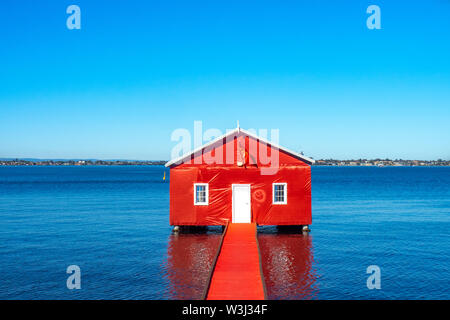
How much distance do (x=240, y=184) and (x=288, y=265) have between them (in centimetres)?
796

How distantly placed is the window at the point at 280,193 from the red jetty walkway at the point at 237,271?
431 cm

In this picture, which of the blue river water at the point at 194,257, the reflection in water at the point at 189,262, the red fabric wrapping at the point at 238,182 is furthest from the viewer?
the red fabric wrapping at the point at 238,182

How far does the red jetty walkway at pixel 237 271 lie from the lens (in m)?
13.2

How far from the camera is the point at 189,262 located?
65.8ft

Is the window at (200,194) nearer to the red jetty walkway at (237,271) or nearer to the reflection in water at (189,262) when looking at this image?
the reflection in water at (189,262)

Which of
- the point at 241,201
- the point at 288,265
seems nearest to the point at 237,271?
the point at 288,265

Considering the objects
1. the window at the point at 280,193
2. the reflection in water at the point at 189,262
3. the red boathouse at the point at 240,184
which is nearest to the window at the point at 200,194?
the red boathouse at the point at 240,184

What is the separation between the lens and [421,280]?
17.4 metres

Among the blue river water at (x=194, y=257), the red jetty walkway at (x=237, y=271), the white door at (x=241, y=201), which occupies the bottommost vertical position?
the blue river water at (x=194, y=257)

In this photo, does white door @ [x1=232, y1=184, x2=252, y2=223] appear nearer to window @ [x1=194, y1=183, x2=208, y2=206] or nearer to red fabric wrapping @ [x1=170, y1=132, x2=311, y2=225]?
red fabric wrapping @ [x1=170, y1=132, x2=311, y2=225]

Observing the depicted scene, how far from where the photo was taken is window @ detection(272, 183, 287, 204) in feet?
85.7

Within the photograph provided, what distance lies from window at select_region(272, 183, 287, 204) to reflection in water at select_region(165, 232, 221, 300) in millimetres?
4757
